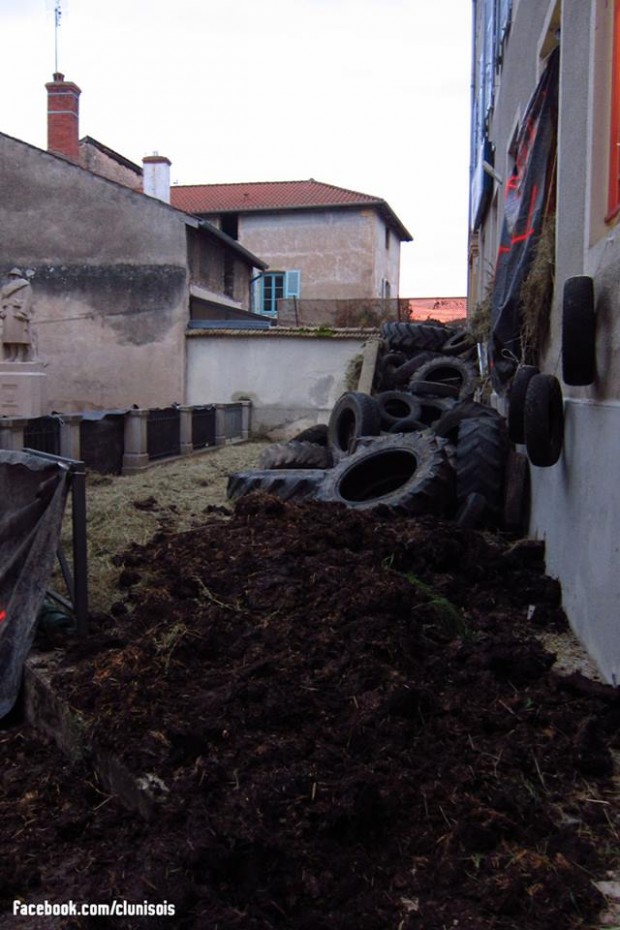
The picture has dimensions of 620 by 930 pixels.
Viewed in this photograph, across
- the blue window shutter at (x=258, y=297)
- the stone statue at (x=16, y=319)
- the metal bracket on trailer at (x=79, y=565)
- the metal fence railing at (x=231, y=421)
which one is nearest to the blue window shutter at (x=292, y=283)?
the blue window shutter at (x=258, y=297)

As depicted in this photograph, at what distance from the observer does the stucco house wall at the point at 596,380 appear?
3928 mm

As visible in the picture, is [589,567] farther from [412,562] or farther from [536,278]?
[536,278]

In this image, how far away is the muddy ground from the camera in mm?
2457

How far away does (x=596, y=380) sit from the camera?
4.32 meters

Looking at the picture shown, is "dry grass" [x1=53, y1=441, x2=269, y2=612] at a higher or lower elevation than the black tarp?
lower

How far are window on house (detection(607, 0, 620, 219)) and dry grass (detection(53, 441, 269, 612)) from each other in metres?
3.73

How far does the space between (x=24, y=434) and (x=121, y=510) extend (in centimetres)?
325

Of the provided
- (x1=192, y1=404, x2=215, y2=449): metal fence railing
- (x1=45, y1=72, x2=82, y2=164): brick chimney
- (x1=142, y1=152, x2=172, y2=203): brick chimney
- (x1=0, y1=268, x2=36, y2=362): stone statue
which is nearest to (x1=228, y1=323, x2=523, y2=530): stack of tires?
(x1=192, y1=404, x2=215, y2=449): metal fence railing

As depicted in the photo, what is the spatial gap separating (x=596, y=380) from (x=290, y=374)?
16.0m

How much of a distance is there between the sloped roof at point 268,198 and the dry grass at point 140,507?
79.7 feet

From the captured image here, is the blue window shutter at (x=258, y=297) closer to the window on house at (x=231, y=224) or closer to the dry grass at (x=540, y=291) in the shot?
the window on house at (x=231, y=224)

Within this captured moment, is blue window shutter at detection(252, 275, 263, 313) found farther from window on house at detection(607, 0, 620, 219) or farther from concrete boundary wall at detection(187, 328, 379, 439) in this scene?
window on house at detection(607, 0, 620, 219)

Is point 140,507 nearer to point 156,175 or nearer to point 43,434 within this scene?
point 43,434

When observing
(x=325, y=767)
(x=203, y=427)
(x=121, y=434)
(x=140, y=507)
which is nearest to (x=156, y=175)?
(x=203, y=427)
